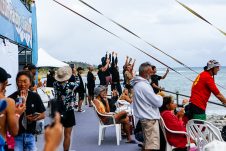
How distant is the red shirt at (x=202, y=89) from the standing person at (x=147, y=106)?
2.75 ft

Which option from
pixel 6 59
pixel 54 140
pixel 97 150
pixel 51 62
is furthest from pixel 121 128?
pixel 51 62

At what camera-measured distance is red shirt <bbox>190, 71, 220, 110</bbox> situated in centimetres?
724

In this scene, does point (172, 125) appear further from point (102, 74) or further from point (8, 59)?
point (102, 74)

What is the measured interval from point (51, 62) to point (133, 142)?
16417mm

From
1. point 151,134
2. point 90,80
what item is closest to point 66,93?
point 151,134

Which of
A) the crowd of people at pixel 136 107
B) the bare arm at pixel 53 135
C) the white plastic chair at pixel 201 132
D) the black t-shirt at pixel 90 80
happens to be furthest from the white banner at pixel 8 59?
the bare arm at pixel 53 135

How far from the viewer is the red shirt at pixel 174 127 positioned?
704cm

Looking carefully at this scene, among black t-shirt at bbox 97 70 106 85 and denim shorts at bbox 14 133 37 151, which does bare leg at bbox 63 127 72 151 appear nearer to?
denim shorts at bbox 14 133 37 151

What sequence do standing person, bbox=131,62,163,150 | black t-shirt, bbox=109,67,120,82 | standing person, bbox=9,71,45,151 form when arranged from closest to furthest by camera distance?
standing person, bbox=9,71,45,151 → standing person, bbox=131,62,163,150 → black t-shirt, bbox=109,67,120,82

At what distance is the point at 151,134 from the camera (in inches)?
274

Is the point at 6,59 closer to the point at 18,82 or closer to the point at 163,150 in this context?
the point at 163,150

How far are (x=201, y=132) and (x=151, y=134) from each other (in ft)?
2.62

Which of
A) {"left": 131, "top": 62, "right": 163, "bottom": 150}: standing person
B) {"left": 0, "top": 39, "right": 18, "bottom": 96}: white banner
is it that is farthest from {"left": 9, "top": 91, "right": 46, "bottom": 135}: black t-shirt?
{"left": 0, "top": 39, "right": 18, "bottom": 96}: white banner

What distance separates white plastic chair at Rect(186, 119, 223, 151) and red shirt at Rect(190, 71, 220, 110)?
20.5 inches
